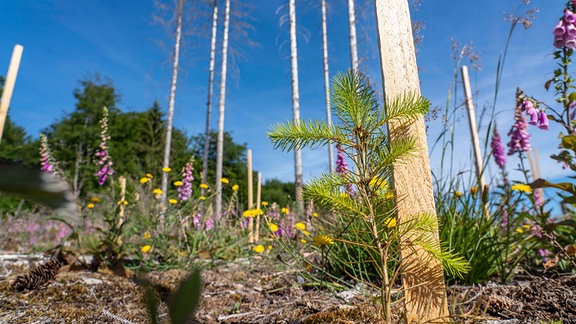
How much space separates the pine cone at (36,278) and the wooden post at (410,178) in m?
2.30

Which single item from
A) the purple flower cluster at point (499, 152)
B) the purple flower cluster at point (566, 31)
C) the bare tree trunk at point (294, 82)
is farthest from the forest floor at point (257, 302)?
the bare tree trunk at point (294, 82)

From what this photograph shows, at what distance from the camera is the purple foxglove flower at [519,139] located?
13.4 ft

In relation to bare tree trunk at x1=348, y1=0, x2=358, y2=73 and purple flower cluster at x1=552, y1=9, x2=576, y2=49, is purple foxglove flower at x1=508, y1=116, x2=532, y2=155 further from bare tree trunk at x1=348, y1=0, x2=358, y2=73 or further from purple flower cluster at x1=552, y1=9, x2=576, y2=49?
bare tree trunk at x1=348, y1=0, x2=358, y2=73

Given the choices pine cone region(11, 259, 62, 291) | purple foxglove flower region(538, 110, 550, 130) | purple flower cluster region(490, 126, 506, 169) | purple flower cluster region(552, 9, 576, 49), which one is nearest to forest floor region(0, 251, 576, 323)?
pine cone region(11, 259, 62, 291)

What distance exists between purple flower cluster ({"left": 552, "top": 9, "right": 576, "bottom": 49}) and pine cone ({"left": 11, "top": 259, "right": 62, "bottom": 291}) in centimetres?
381

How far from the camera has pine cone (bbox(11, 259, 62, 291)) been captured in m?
2.32

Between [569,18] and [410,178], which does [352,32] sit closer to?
[569,18]

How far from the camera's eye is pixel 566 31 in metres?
2.52

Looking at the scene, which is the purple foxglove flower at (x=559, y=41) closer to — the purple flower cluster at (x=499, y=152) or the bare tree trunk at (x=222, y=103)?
the purple flower cluster at (x=499, y=152)

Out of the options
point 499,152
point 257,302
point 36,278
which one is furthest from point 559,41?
point 36,278

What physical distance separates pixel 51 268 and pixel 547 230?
3270 mm

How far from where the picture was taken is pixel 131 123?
89.4 feet

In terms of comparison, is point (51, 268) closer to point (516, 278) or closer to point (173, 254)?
point (173, 254)

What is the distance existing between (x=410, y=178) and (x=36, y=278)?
240 centimetres
